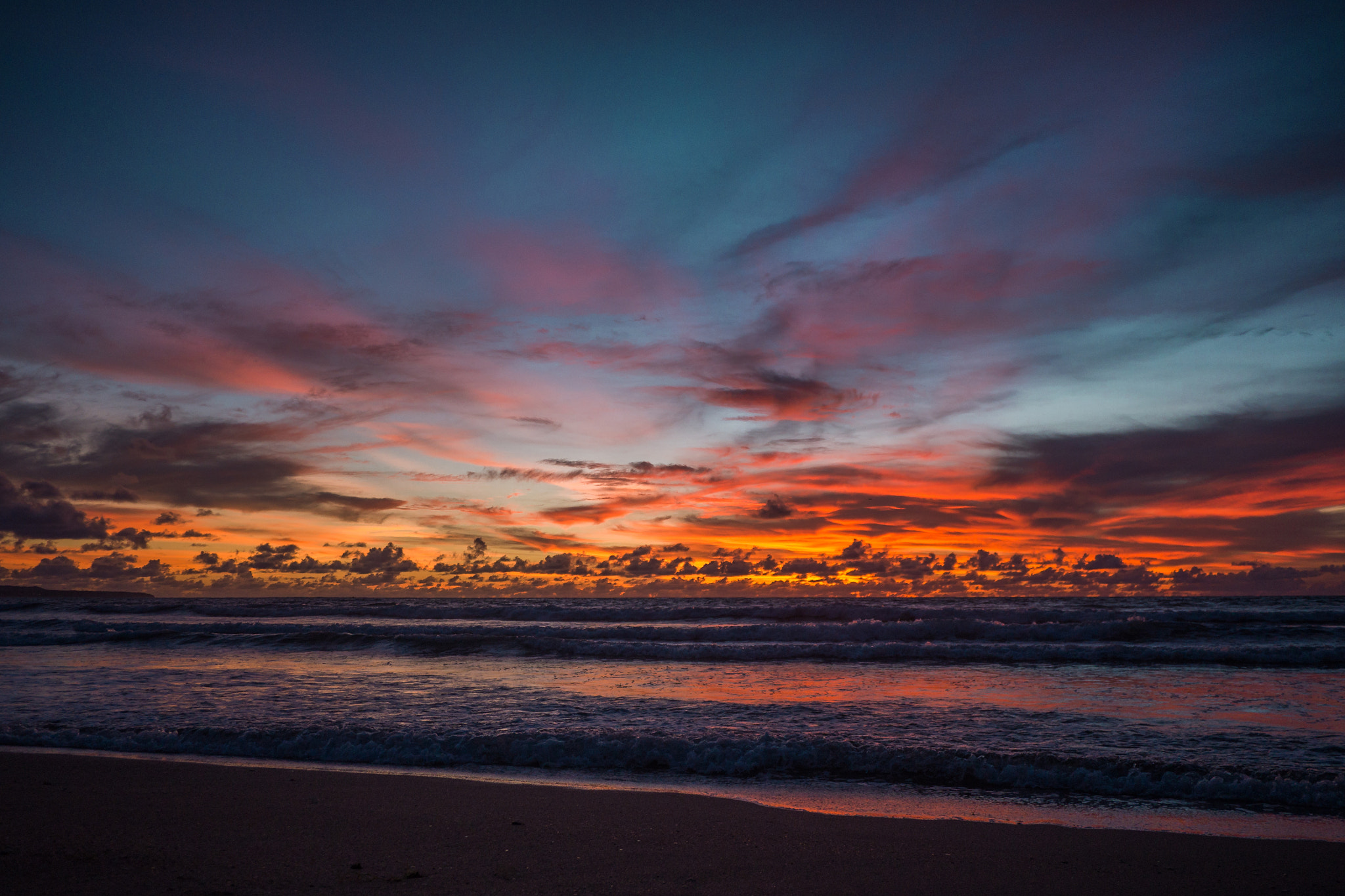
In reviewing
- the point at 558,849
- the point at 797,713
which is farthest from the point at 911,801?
the point at 797,713

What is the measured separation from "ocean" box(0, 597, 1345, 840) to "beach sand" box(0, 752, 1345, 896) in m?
0.84

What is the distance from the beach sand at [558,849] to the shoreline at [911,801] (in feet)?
1.23

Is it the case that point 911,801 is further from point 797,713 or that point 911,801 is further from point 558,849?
point 797,713

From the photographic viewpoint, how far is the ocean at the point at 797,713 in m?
7.83

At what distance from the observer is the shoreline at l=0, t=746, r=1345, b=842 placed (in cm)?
670

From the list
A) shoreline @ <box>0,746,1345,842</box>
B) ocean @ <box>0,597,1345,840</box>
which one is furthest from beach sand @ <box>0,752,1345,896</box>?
ocean @ <box>0,597,1345,840</box>

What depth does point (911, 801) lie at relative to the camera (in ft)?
24.5

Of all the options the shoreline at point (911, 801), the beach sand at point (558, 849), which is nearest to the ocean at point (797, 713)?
the shoreline at point (911, 801)

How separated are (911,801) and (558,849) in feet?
13.1

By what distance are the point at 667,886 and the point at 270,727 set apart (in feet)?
26.9

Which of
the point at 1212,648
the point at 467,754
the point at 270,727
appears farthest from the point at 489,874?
the point at 1212,648

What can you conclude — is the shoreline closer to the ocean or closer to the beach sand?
the ocean

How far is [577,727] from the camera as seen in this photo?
10.4 m

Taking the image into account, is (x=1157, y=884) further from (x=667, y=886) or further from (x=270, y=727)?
(x=270, y=727)
